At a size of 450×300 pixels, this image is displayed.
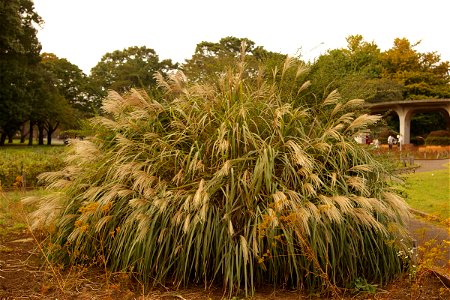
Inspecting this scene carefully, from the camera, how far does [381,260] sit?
152 inches

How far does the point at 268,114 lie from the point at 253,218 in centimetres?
125

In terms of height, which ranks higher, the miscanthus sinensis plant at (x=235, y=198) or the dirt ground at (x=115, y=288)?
the miscanthus sinensis plant at (x=235, y=198)

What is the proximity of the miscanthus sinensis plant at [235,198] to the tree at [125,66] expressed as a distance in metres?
43.3

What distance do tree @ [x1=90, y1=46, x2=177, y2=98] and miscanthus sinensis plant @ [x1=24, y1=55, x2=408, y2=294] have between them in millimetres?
43283

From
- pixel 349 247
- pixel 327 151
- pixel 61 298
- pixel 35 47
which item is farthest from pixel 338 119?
pixel 35 47

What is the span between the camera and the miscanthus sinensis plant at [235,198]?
11.7ft

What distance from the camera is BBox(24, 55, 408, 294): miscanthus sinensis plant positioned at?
3561mm

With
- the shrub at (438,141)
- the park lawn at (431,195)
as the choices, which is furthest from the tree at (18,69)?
the shrub at (438,141)

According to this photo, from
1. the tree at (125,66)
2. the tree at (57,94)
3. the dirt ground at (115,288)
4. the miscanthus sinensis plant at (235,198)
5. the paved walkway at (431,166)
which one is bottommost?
the dirt ground at (115,288)

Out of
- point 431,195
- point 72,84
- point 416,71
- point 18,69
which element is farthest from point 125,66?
point 431,195

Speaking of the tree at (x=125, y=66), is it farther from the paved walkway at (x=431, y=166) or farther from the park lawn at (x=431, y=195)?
the park lawn at (x=431, y=195)

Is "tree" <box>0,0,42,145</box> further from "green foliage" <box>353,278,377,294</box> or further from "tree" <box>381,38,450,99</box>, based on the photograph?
"tree" <box>381,38,450,99</box>

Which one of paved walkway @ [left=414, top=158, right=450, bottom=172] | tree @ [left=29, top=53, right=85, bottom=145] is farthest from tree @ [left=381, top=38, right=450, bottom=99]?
tree @ [left=29, top=53, right=85, bottom=145]

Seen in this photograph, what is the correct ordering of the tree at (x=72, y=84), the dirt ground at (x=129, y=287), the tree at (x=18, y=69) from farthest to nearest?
the tree at (x=72, y=84), the tree at (x=18, y=69), the dirt ground at (x=129, y=287)
